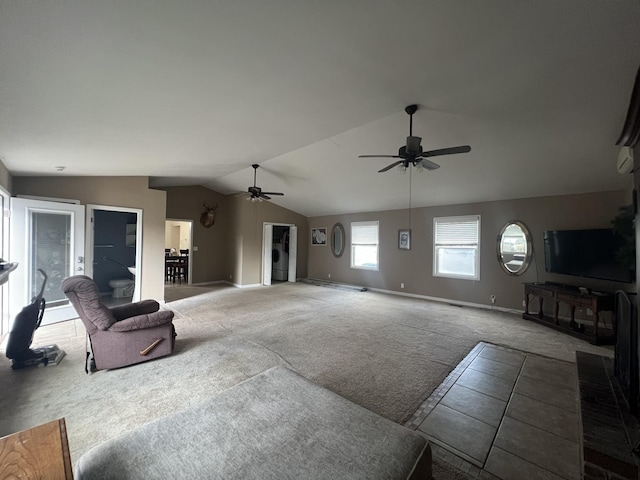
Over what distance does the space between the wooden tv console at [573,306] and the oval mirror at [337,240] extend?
15.9 feet

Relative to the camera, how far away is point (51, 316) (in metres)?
4.28

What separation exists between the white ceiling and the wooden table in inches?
72.3

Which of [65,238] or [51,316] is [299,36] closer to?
[65,238]

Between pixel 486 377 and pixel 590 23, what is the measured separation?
121 inches

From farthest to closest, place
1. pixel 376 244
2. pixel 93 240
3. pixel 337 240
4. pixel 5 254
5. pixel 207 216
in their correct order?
pixel 337 240, pixel 207 216, pixel 376 244, pixel 93 240, pixel 5 254

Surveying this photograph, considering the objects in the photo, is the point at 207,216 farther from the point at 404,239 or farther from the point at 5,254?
the point at 404,239

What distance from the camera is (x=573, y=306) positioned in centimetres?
419

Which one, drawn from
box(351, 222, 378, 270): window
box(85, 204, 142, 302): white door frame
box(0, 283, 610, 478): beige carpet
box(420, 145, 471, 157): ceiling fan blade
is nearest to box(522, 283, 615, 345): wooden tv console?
box(0, 283, 610, 478): beige carpet

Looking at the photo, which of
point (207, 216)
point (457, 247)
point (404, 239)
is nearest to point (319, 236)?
point (404, 239)

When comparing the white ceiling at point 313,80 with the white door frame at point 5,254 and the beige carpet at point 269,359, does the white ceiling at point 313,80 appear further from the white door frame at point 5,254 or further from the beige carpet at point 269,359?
the beige carpet at point 269,359

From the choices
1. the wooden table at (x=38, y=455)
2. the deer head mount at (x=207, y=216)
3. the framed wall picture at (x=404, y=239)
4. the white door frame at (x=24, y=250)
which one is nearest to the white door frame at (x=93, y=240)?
the white door frame at (x=24, y=250)

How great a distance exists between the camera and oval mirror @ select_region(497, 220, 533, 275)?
17.2ft

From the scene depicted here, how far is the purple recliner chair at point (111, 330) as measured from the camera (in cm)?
280

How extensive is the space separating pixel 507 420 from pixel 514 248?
428 centimetres
